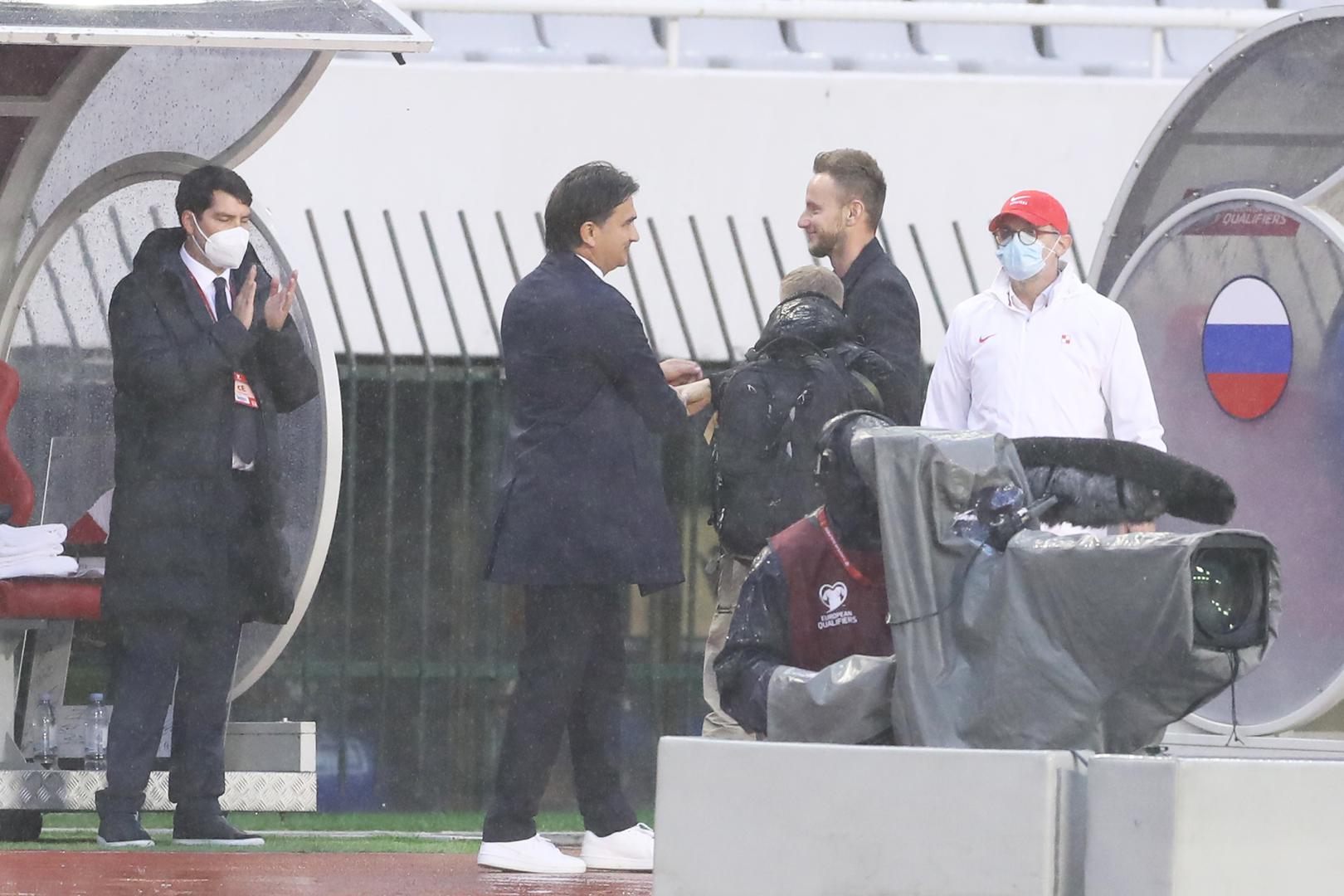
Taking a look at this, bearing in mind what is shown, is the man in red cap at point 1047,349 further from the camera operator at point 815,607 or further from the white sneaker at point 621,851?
the camera operator at point 815,607

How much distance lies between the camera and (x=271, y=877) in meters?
6.23

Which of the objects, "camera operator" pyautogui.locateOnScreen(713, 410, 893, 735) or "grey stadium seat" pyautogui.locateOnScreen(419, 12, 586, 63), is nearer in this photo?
"camera operator" pyautogui.locateOnScreen(713, 410, 893, 735)

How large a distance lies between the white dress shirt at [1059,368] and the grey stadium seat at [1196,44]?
696cm

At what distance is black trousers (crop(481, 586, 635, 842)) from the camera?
21.2 ft

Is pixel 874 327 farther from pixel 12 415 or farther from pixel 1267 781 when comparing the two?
pixel 12 415

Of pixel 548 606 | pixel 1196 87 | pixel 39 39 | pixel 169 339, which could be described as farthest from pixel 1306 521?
pixel 39 39

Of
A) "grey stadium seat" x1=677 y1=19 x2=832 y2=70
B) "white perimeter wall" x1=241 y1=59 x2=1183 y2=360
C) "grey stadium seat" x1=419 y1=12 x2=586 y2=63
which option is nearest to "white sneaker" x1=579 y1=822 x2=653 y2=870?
"white perimeter wall" x1=241 y1=59 x2=1183 y2=360

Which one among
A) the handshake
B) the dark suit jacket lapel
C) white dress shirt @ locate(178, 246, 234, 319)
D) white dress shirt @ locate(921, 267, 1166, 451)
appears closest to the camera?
white dress shirt @ locate(921, 267, 1166, 451)

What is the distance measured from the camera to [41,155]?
8.51 meters

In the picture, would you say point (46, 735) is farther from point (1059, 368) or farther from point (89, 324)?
point (1059, 368)

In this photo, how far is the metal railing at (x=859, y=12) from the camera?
10.6 meters

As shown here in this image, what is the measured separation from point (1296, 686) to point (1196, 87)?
195cm

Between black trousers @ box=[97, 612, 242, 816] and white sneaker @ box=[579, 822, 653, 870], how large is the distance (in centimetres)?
129

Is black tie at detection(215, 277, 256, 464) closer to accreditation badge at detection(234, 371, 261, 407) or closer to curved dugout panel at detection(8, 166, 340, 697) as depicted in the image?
accreditation badge at detection(234, 371, 261, 407)
